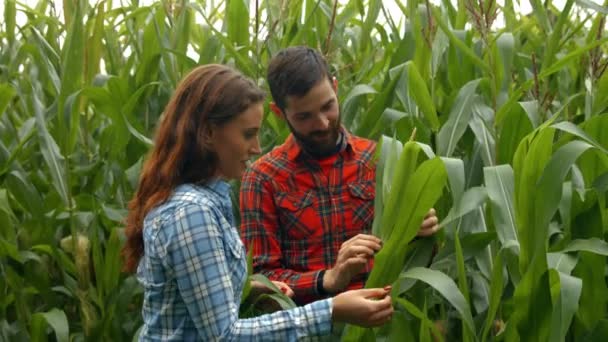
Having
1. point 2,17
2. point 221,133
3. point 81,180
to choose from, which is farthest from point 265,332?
point 2,17

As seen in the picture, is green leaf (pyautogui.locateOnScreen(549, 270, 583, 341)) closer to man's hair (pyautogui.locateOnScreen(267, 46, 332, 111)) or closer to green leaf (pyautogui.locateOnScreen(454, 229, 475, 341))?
green leaf (pyautogui.locateOnScreen(454, 229, 475, 341))

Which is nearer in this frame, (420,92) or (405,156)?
(405,156)

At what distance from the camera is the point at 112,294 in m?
2.55

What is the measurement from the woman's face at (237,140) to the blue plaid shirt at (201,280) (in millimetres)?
42

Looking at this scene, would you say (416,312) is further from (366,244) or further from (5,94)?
(5,94)

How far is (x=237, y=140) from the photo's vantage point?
1646 millimetres

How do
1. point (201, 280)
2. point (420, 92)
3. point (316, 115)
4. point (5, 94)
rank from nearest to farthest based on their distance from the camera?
point (201, 280)
point (316, 115)
point (420, 92)
point (5, 94)

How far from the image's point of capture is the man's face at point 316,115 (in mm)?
2039

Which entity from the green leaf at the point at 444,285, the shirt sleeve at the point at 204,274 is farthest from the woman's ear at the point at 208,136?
the green leaf at the point at 444,285

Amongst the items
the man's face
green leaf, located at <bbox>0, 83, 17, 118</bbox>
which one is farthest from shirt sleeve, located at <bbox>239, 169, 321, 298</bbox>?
green leaf, located at <bbox>0, 83, 17, 118</bbox>

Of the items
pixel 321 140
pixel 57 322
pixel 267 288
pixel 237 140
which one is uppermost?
pixel 237 140

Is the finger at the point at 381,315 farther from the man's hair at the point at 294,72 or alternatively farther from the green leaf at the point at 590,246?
the man's hair at the point at 294,72

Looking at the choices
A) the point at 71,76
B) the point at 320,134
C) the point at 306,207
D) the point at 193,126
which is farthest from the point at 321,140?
the point at 71,76

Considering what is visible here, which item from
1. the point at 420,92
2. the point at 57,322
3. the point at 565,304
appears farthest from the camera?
the point at 57,322
